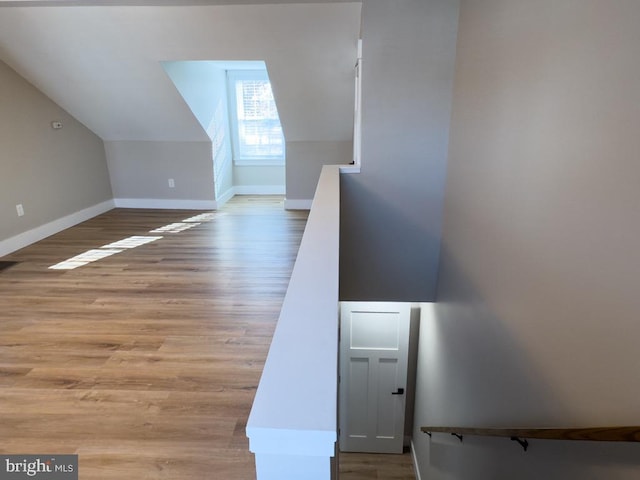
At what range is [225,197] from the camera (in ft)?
20.5

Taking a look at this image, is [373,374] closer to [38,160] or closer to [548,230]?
[548,230]

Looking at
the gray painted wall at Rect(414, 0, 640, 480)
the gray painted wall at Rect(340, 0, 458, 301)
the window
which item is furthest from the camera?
the window

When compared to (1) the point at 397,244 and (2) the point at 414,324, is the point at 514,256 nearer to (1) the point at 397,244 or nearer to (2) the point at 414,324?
(1) the point at 397,244

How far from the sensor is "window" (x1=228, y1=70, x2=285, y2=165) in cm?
→ 630

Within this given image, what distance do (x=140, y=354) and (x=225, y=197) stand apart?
14.1ft

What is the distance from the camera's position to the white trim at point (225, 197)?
232 inches

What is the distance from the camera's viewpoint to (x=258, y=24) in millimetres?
3338

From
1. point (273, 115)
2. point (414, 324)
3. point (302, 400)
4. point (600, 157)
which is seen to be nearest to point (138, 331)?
point (302, 400)

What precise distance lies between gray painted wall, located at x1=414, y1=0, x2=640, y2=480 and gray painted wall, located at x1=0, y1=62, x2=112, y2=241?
4.22 metres

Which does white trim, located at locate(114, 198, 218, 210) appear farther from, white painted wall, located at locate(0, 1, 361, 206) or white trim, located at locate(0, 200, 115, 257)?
white painted wall, located at locate(0, 1, 361, 206)

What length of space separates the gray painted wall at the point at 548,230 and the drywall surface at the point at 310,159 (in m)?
2.95

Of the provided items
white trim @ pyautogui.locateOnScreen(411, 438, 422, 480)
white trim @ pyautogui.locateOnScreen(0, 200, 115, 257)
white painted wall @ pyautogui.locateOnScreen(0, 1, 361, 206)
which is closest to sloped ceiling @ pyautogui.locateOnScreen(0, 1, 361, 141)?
white painted wall @ pyautogui.locateOnScreen(0, 1, 361, 206)

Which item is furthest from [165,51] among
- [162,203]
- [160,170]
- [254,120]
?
[254,120]

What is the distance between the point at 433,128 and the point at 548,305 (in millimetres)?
1854
